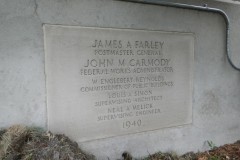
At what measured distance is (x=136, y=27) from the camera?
Result: 4621mm

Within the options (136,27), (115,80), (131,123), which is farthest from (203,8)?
(131,123)

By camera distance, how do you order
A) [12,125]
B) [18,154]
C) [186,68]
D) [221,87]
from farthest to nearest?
1. [221,87]
2. [186,68]
3. [12,125]
4. [18,154]

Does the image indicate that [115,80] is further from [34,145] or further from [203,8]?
[203,8]

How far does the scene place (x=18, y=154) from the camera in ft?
11.0

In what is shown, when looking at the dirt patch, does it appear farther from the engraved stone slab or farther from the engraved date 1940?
the engraved date 1940

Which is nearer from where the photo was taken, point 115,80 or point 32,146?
point 32,146

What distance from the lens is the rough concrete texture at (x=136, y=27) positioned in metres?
3.69

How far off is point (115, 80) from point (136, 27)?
78 cm

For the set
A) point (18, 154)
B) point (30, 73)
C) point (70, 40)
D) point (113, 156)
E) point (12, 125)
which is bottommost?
point (113, 156)

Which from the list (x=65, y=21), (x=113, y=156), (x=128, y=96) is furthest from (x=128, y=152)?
(x=65, y=21)

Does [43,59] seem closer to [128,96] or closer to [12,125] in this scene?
[12,125]

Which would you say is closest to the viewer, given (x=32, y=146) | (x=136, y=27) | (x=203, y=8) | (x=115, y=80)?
(x=32, y=146)

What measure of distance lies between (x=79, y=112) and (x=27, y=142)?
0.84 m

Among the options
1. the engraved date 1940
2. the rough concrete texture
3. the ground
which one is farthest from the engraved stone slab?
the ground
